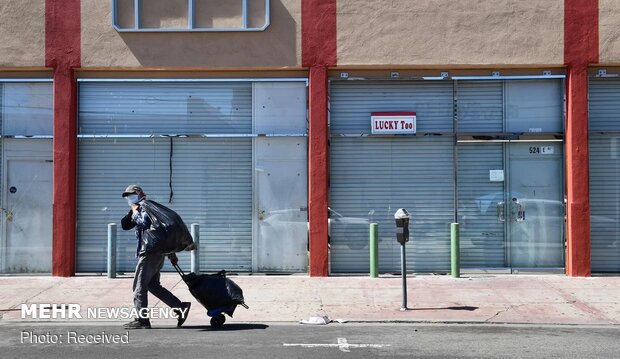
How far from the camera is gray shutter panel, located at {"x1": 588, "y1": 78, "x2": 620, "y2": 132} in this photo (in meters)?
14.1

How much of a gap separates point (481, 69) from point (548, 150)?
2.10 meters

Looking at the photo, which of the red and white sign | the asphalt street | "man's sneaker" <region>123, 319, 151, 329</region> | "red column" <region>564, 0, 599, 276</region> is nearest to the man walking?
"man's sneaker" <region>123, 319, 151, 329</region>

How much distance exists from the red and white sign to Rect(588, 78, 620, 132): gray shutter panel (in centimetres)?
354

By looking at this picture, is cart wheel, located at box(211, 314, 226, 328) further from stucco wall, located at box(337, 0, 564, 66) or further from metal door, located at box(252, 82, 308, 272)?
stucco wall, located at box(337, 0, 564, 66)

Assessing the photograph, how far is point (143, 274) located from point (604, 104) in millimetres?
9730

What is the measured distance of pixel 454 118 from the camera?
14227 millimetres

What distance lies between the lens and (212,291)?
9359 mm

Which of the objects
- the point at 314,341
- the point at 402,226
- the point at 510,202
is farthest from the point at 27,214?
the point at 510,202

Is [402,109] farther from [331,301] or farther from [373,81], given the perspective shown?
[331,301]

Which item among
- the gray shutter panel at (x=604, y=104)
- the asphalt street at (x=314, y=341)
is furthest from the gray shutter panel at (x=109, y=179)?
the gray shutter panel at (x=604, y=104)

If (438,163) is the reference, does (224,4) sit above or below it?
above

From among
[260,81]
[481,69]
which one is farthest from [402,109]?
[260,81]

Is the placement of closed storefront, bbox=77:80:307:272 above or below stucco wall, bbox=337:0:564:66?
below

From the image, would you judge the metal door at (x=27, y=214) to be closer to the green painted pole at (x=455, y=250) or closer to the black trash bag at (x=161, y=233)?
the black trash bag at (x=161, y=233)
